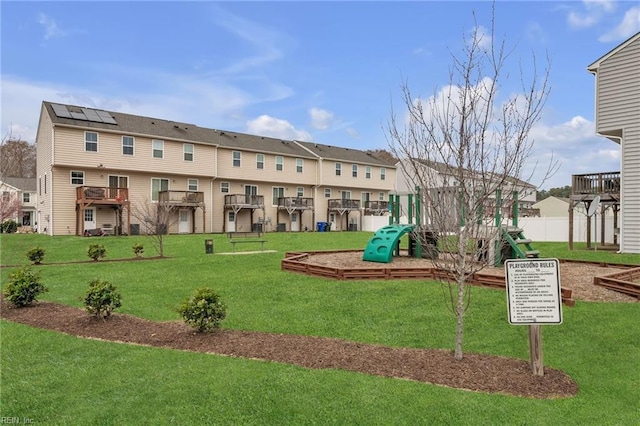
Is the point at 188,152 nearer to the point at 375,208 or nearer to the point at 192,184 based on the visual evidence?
the point at 192,184

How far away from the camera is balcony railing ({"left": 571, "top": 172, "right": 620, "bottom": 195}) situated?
18.6 meters

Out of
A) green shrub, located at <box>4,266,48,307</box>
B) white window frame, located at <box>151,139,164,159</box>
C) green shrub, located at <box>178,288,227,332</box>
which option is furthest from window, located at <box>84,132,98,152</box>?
green shrub, located at <box>178,288,227,332</box>

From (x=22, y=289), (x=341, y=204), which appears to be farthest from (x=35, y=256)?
(x=341, y=204)

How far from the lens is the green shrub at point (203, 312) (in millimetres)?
6020

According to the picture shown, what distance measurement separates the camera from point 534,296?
14.8 feet

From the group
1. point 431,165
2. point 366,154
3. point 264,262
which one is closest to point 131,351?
point 431,165

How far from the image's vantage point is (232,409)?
379cm

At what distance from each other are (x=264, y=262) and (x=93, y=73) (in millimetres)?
10328

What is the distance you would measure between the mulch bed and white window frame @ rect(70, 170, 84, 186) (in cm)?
2253

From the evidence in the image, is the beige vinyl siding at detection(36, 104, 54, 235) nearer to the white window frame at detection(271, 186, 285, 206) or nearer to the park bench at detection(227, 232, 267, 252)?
the park bench at detection(227, 232, 267, 252)

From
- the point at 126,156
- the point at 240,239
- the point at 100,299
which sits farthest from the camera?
the point at 126,156

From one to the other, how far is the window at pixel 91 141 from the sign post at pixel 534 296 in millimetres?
28687

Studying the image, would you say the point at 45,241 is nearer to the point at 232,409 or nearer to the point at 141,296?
the point at 141,296

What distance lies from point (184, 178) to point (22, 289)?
24948 millimetres
